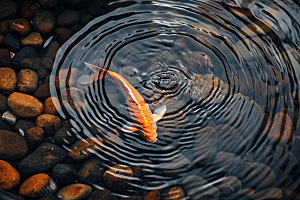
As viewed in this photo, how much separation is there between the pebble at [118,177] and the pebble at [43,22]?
2914 millimetres

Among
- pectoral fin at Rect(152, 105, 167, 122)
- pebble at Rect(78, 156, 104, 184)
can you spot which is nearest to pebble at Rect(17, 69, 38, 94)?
pebble at Rect(78, 156, 104, 184)

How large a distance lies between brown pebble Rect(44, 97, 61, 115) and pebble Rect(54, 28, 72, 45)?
120 cm

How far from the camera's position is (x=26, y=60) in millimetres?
3473

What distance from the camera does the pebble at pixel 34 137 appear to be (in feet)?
9.43

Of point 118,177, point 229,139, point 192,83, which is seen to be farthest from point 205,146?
point 118,177

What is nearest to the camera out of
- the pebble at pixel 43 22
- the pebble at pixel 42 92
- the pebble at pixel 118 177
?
the pebble at pixel 118 177

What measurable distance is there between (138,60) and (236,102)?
5.93 feet

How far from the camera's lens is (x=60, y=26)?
3.91 m

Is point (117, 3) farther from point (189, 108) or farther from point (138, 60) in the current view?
point (189, 108)

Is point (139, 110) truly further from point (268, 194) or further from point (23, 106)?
point (268, 194)

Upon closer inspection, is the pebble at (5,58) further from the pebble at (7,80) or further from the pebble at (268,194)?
the pebble at (268,194)

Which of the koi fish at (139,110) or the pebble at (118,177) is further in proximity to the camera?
the koi fish at (139,110)

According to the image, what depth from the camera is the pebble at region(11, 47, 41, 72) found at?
3443mm

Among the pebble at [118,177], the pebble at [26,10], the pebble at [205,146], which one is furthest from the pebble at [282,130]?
the pebble at [26,10]
